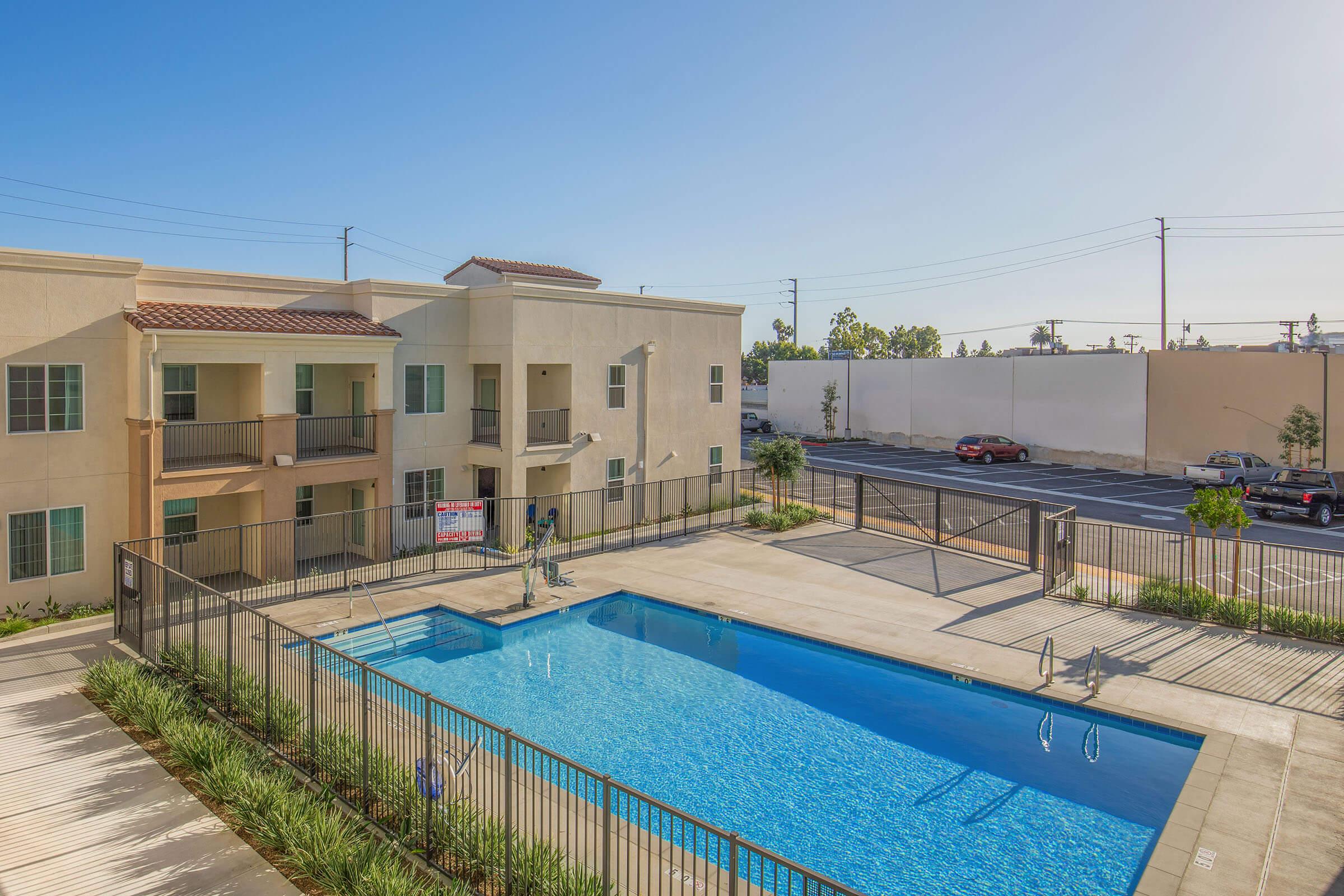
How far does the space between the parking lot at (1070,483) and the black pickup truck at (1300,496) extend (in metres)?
0.44

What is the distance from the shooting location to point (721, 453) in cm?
2988

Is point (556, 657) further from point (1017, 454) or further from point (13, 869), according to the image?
point (1017, 454)

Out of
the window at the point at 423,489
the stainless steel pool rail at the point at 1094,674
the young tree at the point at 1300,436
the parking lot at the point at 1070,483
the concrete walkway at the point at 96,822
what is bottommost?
the concrete walkway at the point at 96,822

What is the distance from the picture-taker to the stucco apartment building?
1603 centimetres

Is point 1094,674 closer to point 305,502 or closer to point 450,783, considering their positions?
point 450,783

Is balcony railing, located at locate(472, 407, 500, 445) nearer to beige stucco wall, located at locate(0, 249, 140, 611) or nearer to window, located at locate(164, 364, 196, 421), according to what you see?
window, located at locate(164, 364, 196, 421)

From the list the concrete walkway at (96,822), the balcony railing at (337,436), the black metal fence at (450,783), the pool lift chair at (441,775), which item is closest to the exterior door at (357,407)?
the balcony railing at (337,436)

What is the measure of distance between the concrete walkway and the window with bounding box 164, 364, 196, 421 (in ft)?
26.9

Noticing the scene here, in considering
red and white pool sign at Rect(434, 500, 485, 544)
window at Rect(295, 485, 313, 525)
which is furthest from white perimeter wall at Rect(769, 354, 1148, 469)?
window at Rect(295, 485, 313, 525)

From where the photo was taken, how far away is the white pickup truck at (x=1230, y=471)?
33.1 meters

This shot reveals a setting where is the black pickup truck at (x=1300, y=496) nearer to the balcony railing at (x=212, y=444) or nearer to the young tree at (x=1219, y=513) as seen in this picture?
the young tree at (x=1219, y=513)

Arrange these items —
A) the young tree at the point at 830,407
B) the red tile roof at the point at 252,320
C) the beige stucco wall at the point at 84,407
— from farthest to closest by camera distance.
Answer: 1. the young tree at the point at 830,407
2. the red tile roof at the point at 252,320
3. the beige stucco wall at the point at 84,407

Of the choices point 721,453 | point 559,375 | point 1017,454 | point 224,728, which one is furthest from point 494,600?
point 1017,454

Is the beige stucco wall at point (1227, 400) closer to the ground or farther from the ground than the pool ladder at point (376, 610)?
farther from the ground
